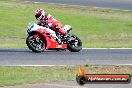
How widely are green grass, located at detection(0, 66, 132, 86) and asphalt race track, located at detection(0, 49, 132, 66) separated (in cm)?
114

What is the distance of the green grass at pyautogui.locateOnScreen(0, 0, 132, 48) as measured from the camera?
28797 millimetres

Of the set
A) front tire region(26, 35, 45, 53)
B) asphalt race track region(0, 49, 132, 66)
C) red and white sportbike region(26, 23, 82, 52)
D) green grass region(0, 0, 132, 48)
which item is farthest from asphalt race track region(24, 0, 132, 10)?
front tire region(26, 35, 45, 53)

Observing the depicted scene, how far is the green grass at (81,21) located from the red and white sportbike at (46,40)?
577 centimetres

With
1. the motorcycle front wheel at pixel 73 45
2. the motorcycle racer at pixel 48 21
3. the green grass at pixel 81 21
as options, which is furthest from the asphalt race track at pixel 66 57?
the green grass at pixel 81 21

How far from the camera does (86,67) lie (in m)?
16.3

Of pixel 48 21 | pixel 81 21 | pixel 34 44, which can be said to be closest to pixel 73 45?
pixel 48 21

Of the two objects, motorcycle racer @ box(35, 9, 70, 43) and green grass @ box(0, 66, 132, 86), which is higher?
motorcycle racer @ box(35, 9, 70, 43)

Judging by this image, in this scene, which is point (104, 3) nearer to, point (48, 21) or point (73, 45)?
point (73, 45)

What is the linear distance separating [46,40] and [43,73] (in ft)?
16.6

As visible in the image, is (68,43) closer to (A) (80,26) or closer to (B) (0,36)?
(B) (0,36)

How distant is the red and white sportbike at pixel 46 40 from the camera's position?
64.6 ft

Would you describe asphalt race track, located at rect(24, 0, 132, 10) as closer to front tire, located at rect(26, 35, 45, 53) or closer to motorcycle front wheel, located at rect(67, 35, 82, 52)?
motorcycle front wheel, located at rect(67, 35, 82, 52)

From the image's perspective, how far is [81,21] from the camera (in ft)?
115

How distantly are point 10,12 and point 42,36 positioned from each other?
669 inches
